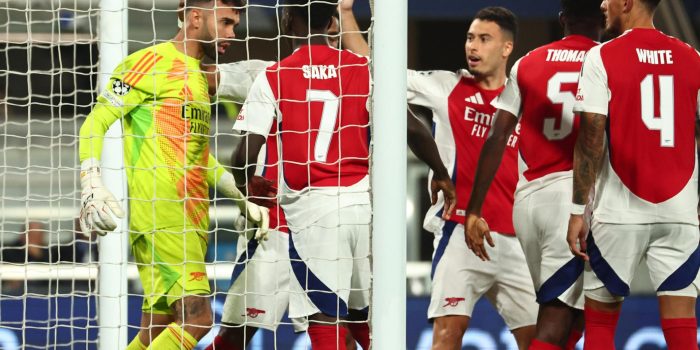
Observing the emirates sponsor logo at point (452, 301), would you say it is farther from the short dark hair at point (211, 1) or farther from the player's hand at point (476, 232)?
the short dark hair at point (211, 1)

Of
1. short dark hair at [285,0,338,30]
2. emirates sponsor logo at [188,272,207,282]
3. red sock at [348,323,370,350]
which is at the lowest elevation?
red sock at [348,323,370,350]

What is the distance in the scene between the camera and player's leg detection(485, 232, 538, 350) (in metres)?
5.67

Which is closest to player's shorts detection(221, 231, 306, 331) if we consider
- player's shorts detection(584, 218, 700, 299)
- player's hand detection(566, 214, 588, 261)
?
player's hand detection(566, 214, 588, 261)

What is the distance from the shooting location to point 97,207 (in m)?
4.66

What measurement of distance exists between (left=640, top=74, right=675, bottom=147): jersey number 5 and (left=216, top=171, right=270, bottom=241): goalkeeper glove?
1.61 meters

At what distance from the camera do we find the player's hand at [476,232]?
5301 mm

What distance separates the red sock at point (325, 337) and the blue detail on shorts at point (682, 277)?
133cm

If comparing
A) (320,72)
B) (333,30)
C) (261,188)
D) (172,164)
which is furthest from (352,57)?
(172,164)

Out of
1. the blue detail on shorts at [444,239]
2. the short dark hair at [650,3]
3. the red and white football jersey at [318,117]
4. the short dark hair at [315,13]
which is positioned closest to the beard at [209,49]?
the red and white football jersey at [318,117]

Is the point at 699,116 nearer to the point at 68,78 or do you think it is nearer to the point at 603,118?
the point at 603,118

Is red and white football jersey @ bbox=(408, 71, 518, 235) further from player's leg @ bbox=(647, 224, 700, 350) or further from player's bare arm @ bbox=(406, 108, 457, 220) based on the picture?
player's leg @ bbox=(647, 224, 700, 350)

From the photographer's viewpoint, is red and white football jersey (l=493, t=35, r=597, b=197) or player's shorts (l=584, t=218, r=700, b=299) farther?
red and white football jersey (l=493, t=35, r=597, b=197)

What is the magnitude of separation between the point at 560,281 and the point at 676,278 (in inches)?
23.3

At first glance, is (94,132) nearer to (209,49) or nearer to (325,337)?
(209,49)
